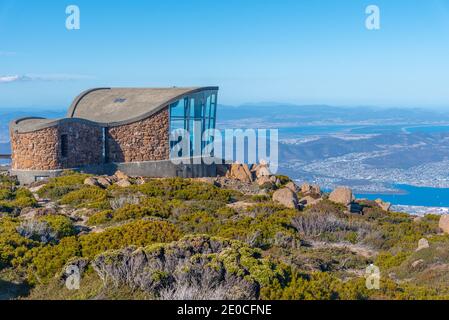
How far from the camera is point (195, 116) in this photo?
2392 cm

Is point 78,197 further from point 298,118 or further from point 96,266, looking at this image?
point 298,118

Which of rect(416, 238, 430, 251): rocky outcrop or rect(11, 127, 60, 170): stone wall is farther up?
rect(11, 127, 60, 170): stone wall

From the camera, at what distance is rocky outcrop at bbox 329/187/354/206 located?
55.5ft

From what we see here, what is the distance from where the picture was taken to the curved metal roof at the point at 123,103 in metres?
22.8

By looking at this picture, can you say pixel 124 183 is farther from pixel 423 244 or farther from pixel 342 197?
pixel 423 244

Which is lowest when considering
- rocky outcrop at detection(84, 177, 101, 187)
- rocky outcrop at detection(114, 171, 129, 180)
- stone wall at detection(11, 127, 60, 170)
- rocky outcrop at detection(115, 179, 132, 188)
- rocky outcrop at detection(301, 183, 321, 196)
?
rocky outcrop at detection(301, 183, 321, 196)

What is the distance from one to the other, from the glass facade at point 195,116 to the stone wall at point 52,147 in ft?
10.2

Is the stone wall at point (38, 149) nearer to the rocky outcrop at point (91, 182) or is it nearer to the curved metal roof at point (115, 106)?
the curved metal roof at point (115, 106)

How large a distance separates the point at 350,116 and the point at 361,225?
511 ft

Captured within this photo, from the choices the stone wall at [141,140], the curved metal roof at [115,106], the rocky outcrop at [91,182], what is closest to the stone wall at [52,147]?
the curved metal roof at [115,106]

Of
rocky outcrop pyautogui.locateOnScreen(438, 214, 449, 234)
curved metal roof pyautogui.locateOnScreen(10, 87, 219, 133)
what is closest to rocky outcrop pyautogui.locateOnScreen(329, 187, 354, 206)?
rocky outcrop pyautogui.locateOnScreen(438, 214, 449, 234)

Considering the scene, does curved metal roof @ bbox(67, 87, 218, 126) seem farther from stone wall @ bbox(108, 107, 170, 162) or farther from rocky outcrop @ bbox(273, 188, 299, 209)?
rocky outcrop @ bbox(273, 188, 299, 209)

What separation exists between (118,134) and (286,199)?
858 cm

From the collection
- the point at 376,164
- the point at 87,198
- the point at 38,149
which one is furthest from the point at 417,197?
the point at 87,198
